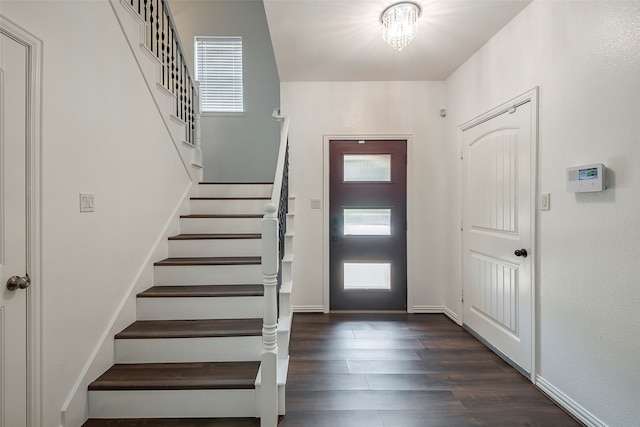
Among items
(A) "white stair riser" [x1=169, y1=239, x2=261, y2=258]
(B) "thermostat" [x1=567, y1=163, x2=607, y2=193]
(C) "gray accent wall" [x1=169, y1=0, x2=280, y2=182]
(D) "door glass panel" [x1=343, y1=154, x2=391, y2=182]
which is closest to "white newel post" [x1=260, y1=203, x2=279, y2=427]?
(A) "white stair riser" [x1=169, y1=239, x2=261, y2=258]

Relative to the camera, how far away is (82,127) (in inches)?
65.2

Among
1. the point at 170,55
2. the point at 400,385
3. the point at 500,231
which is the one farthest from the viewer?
the point at 170,55

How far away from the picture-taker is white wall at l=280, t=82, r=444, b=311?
3426mm

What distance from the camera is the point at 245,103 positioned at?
427 cm

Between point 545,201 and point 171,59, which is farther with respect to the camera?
point 171,59

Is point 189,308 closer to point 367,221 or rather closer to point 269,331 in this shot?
point 269,331

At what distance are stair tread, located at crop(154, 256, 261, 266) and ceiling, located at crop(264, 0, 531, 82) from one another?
6.28ft

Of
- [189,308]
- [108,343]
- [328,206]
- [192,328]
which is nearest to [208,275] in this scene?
[189,308]

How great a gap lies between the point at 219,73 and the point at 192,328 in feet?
12.2

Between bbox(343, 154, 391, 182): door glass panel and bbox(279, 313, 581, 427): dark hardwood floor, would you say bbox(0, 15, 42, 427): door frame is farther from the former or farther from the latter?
bbox(343, 154, 391, 182): door glass panel

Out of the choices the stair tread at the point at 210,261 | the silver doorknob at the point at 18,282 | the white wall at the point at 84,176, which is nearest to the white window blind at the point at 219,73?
the white wall at the point at 84,176

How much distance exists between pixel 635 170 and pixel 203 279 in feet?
9.01

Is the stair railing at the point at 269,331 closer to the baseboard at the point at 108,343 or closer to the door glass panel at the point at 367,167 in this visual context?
the baseboard at the point at 108,343

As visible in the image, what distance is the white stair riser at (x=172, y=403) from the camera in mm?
1668
